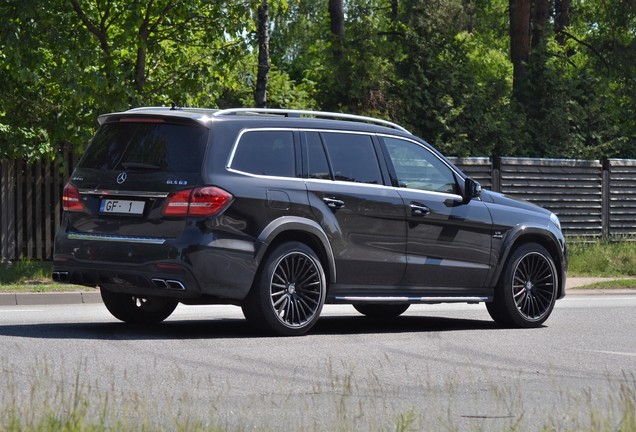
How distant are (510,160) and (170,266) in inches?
656

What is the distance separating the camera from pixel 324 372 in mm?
9164

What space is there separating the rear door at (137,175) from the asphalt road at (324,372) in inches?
38.0

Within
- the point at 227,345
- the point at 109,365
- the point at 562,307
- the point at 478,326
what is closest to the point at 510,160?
the point at 562,307

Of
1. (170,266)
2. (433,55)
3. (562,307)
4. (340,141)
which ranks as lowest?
(562,307)

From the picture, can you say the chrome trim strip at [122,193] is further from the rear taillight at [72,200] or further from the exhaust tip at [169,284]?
the exhaust tip at [169,284]

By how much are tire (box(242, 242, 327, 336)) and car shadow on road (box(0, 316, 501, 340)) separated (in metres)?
0.30

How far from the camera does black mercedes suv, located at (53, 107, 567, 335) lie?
10.7 metres

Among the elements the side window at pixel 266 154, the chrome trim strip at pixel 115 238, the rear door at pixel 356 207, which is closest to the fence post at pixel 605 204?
the rear door at pixel 356 207

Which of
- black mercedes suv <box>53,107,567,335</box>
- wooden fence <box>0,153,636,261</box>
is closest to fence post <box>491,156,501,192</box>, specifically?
wooden fence <box>0,153,636,261</box>

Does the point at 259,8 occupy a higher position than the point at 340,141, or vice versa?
the point at 259,8

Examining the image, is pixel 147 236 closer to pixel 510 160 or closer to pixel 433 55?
pixel 510 160

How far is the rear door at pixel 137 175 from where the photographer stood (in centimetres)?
1076

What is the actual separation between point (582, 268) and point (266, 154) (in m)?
13.7

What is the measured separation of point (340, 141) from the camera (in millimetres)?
11945
